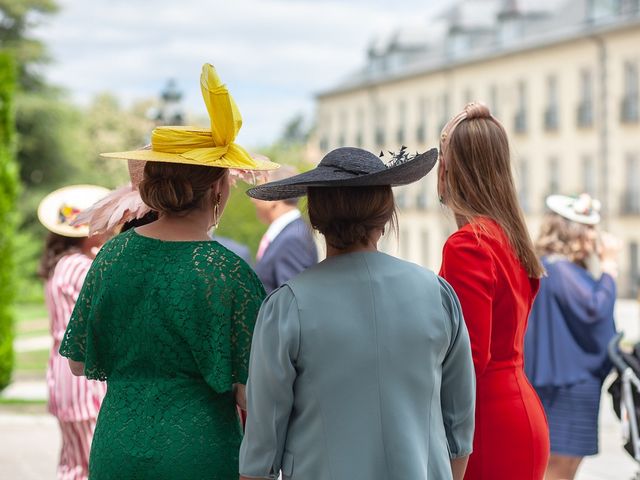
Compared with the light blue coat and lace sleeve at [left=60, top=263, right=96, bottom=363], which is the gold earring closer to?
lace sleeve at [left=60, top=263, right=96, bottom=363]

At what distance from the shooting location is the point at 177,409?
3.54m

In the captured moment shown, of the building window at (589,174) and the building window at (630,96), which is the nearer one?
the building window at (630,96)

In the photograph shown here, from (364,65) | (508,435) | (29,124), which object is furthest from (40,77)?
(508,435)

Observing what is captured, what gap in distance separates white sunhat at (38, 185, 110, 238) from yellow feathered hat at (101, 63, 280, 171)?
2.65 metres

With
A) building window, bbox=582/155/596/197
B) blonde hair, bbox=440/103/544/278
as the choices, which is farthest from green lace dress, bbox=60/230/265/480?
building window, bbox=582/155/596/197

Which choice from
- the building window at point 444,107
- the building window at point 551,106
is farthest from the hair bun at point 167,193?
the building window at point 444,107

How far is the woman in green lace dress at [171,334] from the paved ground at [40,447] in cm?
→ 609

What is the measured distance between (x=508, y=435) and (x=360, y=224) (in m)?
1.05

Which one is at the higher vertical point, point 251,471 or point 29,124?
point 251,471

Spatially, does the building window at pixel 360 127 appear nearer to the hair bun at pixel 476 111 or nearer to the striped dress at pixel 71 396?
the striped dress at pixel 71 396

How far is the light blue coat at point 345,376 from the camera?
→ 129 inches

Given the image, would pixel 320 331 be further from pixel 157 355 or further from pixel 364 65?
pixel 364 65

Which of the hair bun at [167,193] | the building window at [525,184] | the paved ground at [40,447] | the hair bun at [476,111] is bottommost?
the building window at [525,184]

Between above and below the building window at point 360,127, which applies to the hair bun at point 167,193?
above
